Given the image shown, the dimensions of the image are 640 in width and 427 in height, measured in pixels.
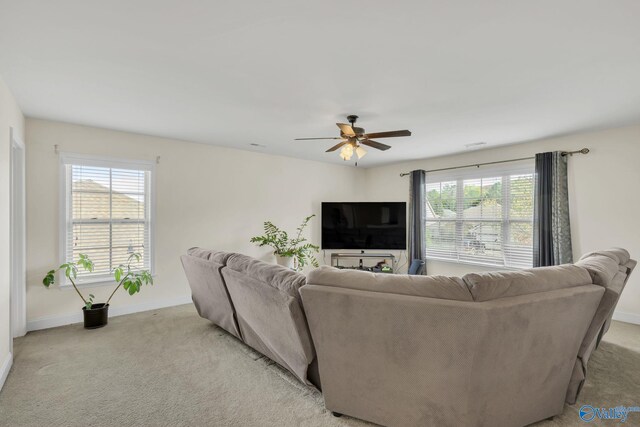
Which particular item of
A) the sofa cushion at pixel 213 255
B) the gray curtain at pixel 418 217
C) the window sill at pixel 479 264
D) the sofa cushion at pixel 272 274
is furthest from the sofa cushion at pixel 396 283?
the gray curtain at pixel 418 217

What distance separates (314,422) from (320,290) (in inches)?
33.9

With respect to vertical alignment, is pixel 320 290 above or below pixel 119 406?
above

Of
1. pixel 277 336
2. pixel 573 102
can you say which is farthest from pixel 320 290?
pixel 573 102

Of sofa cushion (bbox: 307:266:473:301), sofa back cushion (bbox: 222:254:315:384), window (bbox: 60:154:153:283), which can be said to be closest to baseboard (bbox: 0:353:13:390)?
window (bbox: 60:154:153:283)

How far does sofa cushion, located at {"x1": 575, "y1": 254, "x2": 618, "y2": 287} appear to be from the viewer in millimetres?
1812

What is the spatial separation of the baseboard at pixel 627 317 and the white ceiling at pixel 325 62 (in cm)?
224

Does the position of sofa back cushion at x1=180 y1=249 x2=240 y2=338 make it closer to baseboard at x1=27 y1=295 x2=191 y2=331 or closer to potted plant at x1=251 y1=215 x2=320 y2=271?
baseboard at x1=27 y1=295 x2=191 y2=331

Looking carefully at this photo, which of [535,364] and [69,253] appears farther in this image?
[69,253]

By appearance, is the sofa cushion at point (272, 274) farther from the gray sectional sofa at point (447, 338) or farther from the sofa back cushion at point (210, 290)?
the sofa back cushion at point (210, 290)

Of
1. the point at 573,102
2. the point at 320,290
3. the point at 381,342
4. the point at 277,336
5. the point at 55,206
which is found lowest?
Answer: the point at 277,336

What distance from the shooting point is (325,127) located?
145 inches

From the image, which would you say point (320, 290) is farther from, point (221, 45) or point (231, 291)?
point (221, 45)

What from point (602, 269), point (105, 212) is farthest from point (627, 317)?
point (105, 212)

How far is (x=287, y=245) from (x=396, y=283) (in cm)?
392
